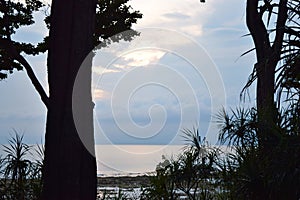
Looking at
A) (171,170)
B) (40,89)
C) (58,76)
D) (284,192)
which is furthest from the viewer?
(40,89)

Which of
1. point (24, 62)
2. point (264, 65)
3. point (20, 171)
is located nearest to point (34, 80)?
point (24, 62)

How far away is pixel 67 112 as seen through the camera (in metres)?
6.50

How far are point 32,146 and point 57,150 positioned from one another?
1.76 meters

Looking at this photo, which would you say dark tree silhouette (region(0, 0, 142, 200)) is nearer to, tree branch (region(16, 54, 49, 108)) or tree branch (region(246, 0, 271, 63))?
tree branch (region(246, 0, 271, 63))

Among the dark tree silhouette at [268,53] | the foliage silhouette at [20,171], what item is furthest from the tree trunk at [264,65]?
the foliage silhouette at [20,171]

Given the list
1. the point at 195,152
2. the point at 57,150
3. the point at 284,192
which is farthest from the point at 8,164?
the point at 284,192

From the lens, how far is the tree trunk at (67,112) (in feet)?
21.0

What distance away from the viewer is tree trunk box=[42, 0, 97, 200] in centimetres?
640

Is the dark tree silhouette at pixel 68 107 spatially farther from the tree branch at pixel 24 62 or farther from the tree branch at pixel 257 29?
the tree branch at pixel 24 62

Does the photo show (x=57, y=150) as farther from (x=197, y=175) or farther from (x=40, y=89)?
(x=40, y=89)

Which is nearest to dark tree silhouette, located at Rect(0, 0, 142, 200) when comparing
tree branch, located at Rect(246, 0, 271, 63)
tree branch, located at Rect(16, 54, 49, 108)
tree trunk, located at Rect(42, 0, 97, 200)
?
tree trunk, located at Rect(42, 0, 97, 200)

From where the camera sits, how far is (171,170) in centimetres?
837

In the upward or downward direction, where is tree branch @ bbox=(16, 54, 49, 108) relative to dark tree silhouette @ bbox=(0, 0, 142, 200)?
upward

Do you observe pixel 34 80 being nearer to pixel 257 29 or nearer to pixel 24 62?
pixel 24 62
